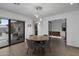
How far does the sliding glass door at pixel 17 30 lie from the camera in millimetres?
1864

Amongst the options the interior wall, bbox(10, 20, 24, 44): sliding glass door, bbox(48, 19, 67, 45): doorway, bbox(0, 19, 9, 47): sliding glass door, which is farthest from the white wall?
bbox(0, 19, 9, 47): sliding glass door

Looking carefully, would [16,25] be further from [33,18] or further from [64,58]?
[64,58]

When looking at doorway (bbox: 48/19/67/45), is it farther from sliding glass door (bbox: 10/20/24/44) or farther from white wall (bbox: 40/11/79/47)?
sliding glass door (bbox: 10/20/24/44)

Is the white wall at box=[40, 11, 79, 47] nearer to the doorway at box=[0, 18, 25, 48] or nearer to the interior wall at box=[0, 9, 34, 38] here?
the interior wall at box=[0, 9, 34, 38]

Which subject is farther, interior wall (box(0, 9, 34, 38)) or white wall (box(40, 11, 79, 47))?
white wall (box(40, 11, 79, 47))

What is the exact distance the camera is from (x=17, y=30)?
185cm

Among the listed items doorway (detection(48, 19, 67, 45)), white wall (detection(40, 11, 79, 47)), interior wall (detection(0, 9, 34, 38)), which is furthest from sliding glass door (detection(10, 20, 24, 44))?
doorway (detection(48, 19, 67, 45))

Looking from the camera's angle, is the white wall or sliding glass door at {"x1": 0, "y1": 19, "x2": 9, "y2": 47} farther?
the white wall

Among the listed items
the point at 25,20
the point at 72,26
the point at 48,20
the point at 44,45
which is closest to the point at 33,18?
Result: the point at 25,20

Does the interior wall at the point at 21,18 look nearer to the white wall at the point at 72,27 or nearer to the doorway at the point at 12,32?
the doorway at the point at 12,32

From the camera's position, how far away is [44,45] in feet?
7.78

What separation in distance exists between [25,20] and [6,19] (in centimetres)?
47

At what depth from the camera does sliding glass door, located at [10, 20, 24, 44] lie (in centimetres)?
186

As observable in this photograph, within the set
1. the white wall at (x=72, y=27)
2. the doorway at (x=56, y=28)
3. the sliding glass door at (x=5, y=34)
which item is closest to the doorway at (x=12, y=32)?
the sliding glass door at (x=5, y=34)
